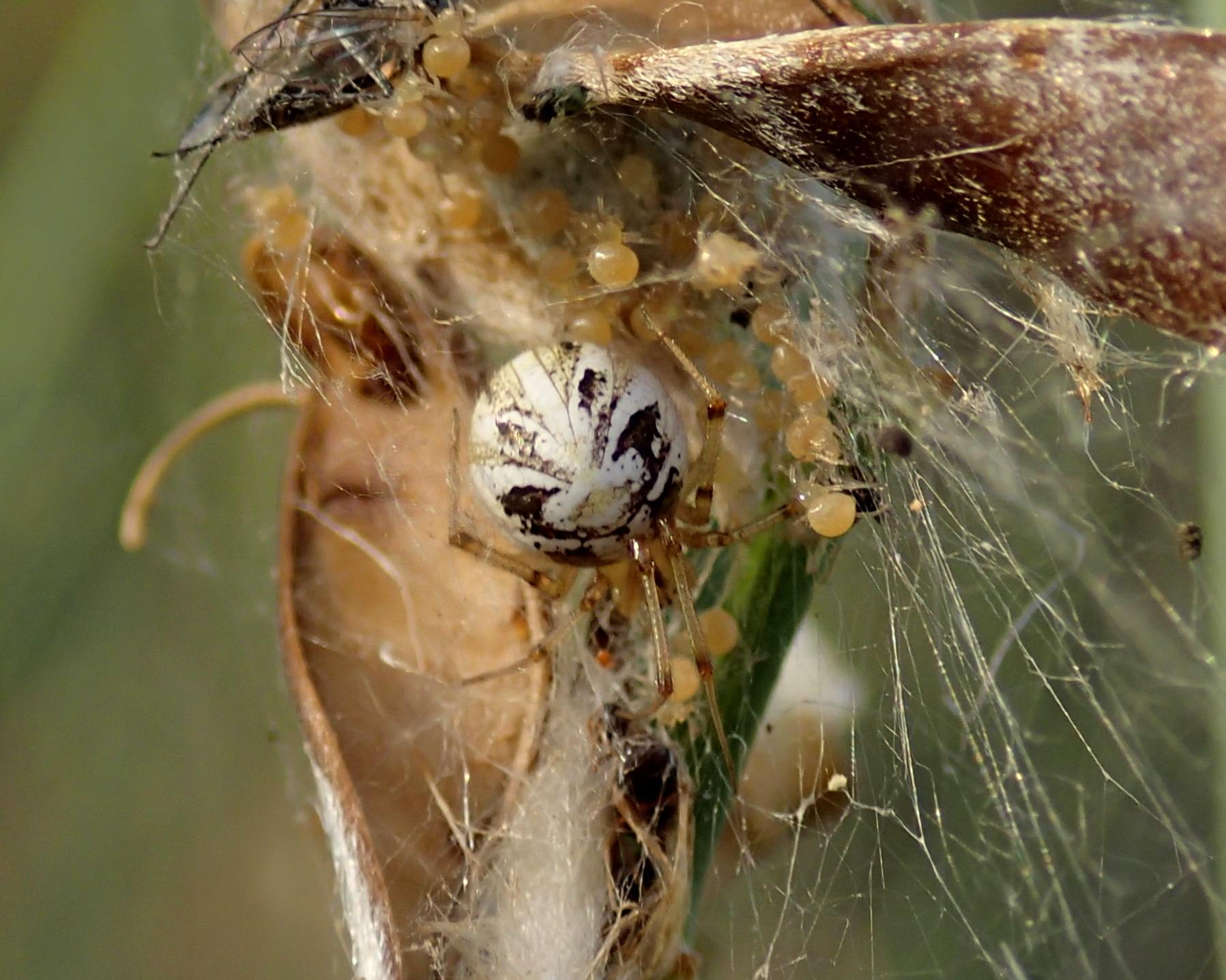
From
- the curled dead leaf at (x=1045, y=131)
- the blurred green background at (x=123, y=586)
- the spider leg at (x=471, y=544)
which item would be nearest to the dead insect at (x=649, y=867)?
the spider leg at (x=471, y=544)

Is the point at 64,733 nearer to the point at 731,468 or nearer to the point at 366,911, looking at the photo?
the point at 366,911

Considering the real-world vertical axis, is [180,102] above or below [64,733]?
above

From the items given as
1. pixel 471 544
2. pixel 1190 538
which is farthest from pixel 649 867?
pixel 1190 538

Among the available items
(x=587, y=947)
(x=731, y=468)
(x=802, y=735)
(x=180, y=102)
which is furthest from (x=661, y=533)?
(x=180, y=102)

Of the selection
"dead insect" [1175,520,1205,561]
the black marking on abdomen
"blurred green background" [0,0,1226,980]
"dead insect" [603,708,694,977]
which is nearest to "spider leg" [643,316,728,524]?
the black marking on abdomen

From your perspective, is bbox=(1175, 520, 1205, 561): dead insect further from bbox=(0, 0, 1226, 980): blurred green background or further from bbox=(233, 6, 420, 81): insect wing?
bbox=(0, 0, 1226, 980): blurred green background

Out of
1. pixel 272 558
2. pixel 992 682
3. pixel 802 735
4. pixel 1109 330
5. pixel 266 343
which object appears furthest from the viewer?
pixel 272 558
